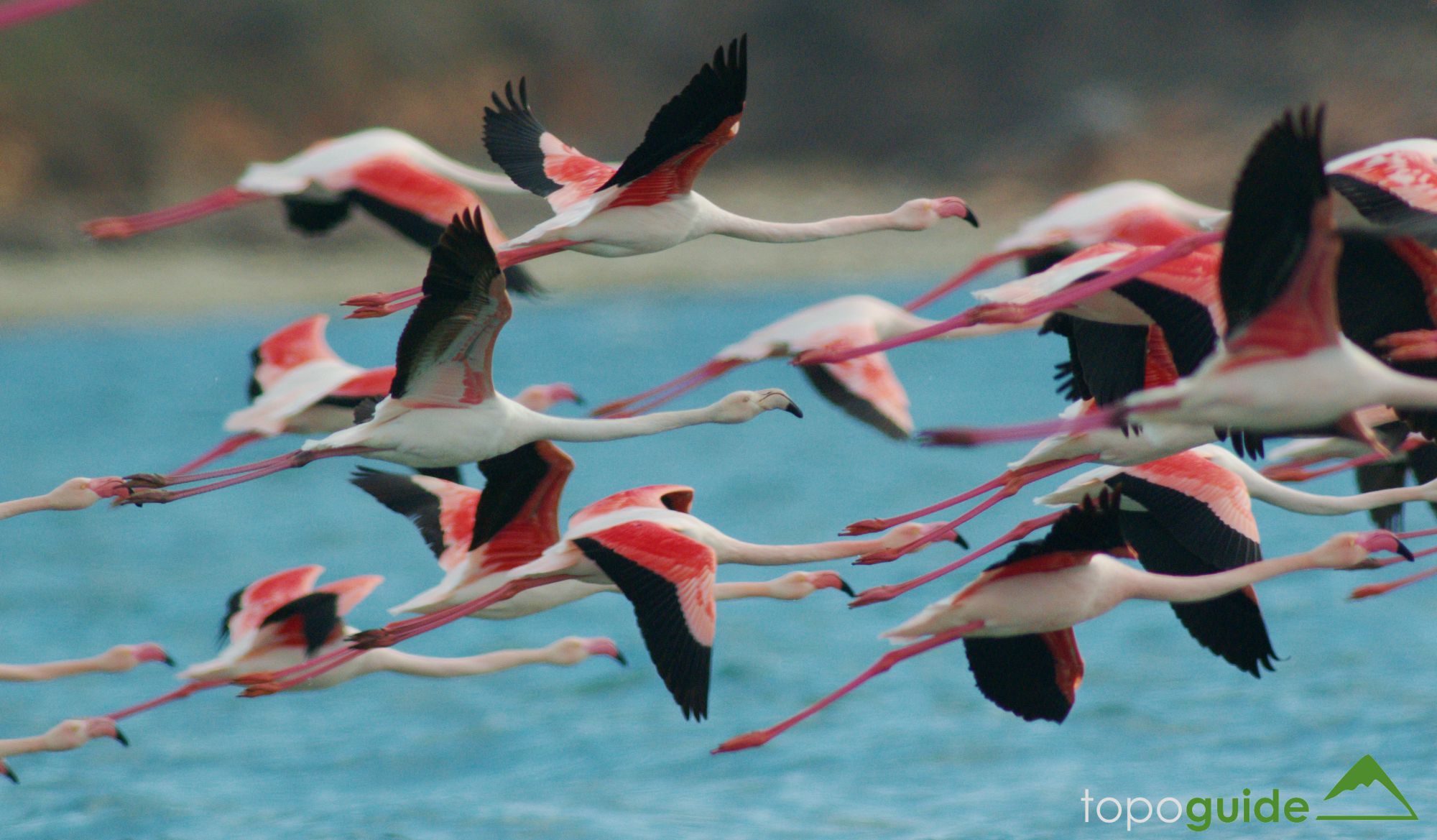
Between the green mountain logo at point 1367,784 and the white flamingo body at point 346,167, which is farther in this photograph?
the green mountain logo at point 1367,784

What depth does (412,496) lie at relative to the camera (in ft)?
30.6

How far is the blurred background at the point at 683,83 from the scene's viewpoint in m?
41.6

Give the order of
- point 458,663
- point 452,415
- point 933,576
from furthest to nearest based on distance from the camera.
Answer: point 458,663 < point 933,576 < point 452,415

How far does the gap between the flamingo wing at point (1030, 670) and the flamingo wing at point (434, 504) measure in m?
2.58

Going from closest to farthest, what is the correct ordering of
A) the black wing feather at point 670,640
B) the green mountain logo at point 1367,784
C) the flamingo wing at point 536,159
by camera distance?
the black wing feather at point 670,640 → the flamingo wing at point 536,159 → the green mountain logo at point 1367,784

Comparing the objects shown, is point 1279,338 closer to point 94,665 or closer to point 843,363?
point 843,363

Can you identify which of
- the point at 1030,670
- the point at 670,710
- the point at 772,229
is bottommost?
the point at 670,710

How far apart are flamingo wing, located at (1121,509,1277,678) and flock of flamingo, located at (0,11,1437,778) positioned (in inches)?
0.6

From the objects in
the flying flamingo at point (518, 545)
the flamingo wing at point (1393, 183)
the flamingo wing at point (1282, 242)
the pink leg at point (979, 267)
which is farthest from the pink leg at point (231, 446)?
the flamingo wing at point (1282, 242)

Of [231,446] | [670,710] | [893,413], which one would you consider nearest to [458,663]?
[231,446]

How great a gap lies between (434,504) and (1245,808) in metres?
4.88

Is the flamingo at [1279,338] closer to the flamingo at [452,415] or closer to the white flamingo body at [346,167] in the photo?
the flamingo at [452,415]

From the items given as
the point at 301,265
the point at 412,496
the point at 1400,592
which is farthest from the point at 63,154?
the point at 412,496

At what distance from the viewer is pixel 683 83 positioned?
51.3 m
